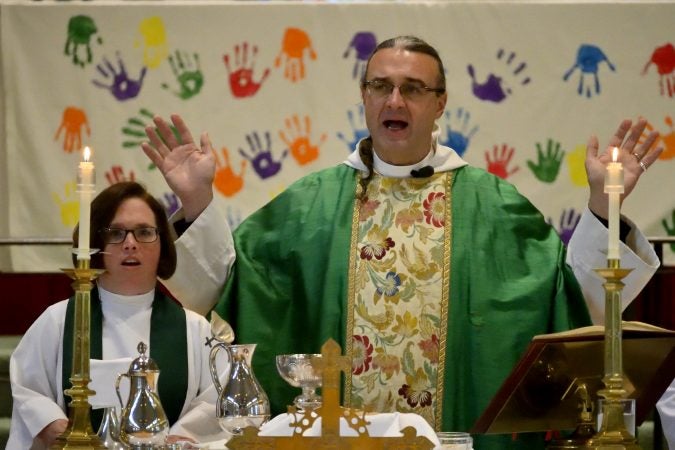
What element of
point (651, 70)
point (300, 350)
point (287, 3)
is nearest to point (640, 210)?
point (651, 70)

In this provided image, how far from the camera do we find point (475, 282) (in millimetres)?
4641

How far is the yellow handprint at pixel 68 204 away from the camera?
7047 millimetres

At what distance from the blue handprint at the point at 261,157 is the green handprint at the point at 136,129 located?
19.9 inches

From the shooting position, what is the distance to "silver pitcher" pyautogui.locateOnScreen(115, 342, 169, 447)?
3070 mm

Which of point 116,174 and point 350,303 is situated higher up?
point 116,174

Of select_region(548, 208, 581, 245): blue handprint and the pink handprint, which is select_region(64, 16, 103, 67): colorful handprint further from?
select_region(548, 208, 581, 245): blue handprint

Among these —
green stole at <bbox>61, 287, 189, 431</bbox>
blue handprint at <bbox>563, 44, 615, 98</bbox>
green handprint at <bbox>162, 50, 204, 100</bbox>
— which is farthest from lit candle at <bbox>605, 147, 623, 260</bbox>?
green handprint at <bbox>162, 50, 204, 100</bbox>

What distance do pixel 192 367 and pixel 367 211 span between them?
845mm

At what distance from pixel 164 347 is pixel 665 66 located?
11.6ft

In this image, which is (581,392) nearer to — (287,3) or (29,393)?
(29,393)

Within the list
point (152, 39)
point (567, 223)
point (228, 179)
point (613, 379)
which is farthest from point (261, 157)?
point (613, 379)

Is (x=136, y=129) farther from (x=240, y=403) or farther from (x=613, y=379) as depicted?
(x=613, y=379)

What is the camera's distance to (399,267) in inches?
186

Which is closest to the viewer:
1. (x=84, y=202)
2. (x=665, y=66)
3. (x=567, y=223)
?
(x=84, y=202)
